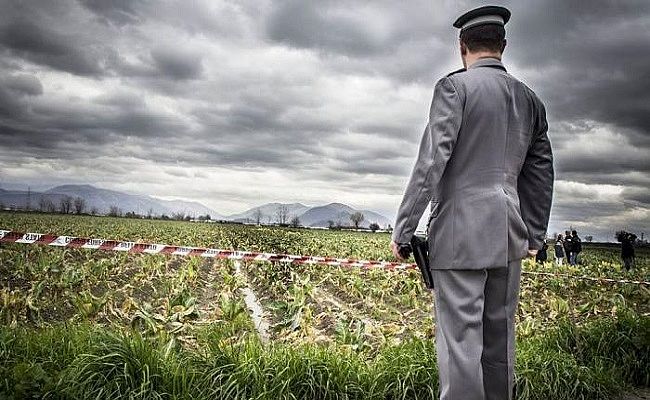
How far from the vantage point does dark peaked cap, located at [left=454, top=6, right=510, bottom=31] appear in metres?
2.75

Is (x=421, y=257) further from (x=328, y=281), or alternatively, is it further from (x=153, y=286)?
(x=328, y=281)

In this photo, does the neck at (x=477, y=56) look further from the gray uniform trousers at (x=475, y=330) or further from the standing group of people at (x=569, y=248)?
the standing group of people at (x=569, y=248)

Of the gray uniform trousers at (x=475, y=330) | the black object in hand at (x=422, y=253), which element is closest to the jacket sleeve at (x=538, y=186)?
the gray uniform trousers at (x=475, y=330)

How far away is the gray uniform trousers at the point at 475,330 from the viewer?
101 inches

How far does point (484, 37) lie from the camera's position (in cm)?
280

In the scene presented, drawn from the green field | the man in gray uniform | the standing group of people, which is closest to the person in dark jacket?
the standing group of people

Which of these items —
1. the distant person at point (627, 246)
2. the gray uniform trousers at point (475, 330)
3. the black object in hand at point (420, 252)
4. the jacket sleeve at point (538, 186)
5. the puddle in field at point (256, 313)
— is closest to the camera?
the gray uniform trousers at point (475, 330)

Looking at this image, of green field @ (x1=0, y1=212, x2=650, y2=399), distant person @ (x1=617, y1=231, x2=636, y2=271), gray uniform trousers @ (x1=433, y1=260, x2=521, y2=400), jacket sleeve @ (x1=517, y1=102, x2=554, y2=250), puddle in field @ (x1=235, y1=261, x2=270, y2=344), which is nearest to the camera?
gray uniform trousers @ (x1=433, y1=260, x2=521, y2=400)

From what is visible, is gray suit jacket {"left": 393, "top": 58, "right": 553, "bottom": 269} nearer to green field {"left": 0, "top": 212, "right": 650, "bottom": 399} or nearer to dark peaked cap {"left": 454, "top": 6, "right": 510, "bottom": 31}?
dark peaked cap {"left": 454, "top": 6, "right": 510, "bottom": 31}

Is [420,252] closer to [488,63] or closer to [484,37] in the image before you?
[488,63]

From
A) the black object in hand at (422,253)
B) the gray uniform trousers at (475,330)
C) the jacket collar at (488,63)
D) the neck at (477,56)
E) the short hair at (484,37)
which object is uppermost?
the short hair at (484,37)

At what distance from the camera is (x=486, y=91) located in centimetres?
270

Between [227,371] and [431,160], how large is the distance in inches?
74.2

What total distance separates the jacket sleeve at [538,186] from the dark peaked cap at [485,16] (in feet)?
1.81
